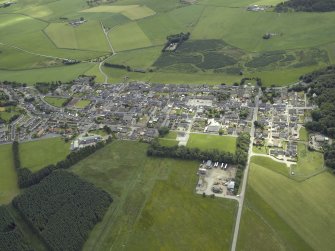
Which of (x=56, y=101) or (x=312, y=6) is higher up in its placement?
(x=312, y=6)

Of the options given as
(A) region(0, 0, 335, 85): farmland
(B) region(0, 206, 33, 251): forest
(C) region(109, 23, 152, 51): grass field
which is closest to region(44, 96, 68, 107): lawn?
(A) region(0, 0, 335, 85): farmland

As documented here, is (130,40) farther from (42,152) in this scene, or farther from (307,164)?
(307,164)

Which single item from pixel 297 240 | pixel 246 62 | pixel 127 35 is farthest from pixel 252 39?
pixel 297 240

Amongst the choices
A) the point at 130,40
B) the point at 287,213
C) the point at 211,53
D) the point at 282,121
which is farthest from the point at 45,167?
the point at 130,40

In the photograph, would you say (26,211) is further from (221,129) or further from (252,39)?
(252,39)

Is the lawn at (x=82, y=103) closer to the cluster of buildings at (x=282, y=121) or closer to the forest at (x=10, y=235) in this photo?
the forest at (x=10, y=235)

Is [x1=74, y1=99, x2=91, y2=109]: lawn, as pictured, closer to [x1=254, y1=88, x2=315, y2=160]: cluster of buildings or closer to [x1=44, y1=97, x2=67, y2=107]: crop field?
[x1=44, y1=97, x2=67, y2=107]: crop field

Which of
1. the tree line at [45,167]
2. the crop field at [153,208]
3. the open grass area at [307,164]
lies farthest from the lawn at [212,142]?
the tree line at [45,167]
